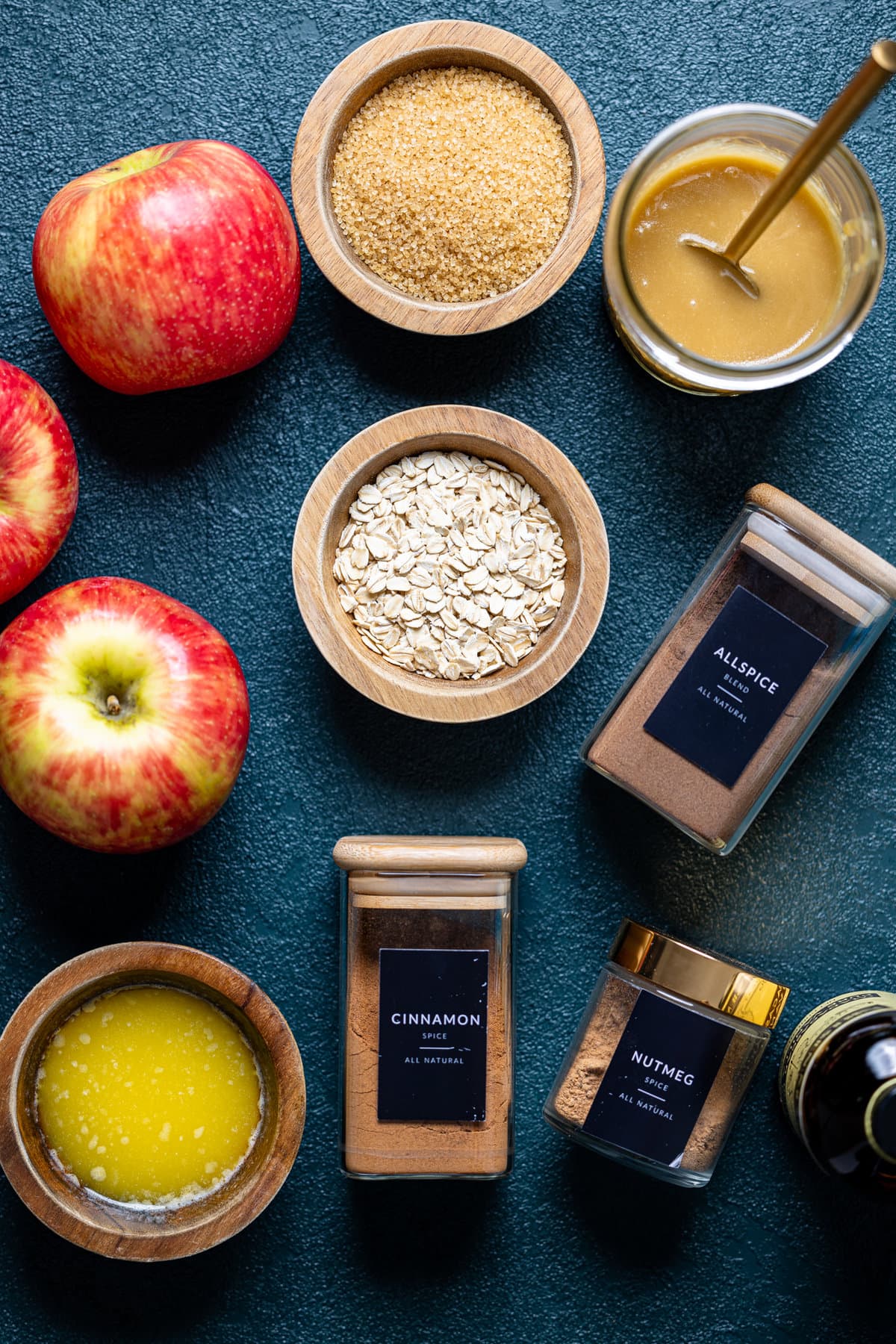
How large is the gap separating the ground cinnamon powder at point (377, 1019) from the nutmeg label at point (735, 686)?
197 millimetres

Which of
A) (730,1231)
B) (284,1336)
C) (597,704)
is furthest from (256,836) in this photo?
(730,1231)

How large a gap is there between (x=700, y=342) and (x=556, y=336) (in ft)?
0.52

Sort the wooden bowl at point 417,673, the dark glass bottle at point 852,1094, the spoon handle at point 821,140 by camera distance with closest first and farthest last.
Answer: the spoon handle at point 821,140
the dark glass bottle at point 852,1094
the wooden bowl at point 417,673

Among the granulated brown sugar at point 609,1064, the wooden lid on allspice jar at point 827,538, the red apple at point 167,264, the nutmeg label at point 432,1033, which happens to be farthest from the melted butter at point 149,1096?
the wooden lid on allspice jar at point 827,538

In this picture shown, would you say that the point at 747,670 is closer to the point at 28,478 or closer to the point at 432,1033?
the point at 432,1033

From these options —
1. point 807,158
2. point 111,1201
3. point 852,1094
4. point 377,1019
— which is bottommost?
point 111,1201

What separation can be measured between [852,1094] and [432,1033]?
333 mm

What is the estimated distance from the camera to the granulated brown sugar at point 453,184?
93 centimetres

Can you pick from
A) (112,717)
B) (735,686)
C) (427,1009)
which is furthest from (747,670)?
(112,717)

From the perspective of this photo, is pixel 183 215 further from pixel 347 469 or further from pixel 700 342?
pixel 700 342

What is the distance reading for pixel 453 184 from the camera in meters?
0.93

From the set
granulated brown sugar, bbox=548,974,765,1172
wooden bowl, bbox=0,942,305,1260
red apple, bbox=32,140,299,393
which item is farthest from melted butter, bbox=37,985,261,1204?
red apple, bbox=32,140,299,393

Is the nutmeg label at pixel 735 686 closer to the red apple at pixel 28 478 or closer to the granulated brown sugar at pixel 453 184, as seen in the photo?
the granulated brown sugar at pixel 453 184

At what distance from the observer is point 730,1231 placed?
40.1 inches
